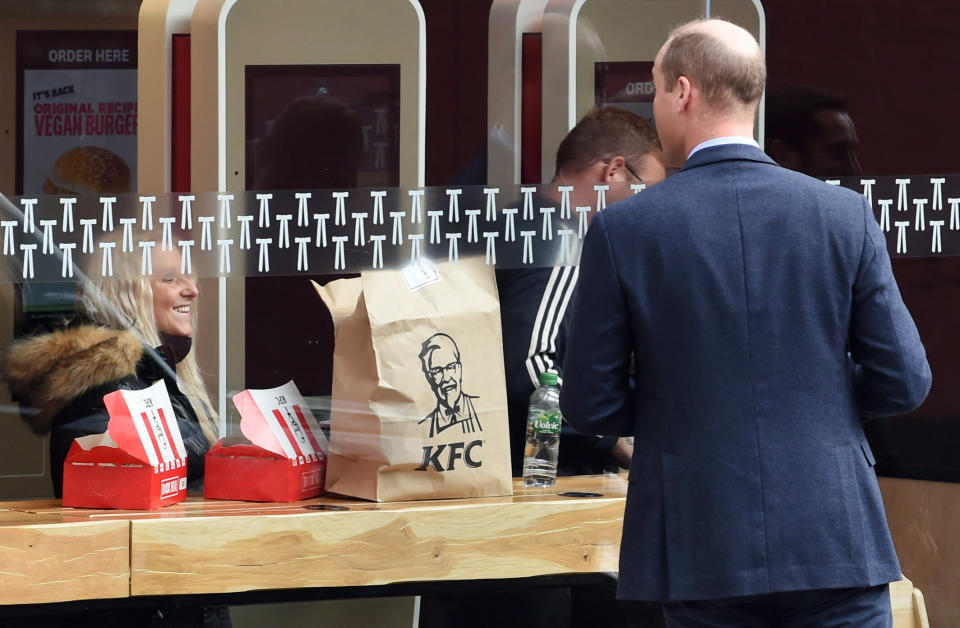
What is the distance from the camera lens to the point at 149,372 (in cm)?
280

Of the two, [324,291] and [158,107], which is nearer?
[324,291]

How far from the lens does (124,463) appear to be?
8.43ft

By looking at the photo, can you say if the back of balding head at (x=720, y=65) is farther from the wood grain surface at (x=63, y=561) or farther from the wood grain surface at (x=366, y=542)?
the wood grain surface at (x=63, y=561)

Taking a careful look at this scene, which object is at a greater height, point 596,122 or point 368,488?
point 596,122

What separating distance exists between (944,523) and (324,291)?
→ 6.08 ft

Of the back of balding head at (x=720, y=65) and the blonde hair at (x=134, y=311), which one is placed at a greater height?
the back of balding head at (x=720, y=65)

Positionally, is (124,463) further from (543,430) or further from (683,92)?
(683,92)

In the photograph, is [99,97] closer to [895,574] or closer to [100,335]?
[100,335]

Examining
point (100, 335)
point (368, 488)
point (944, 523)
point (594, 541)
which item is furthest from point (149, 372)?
point (944, 523)

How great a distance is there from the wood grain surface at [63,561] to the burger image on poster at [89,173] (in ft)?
2.56

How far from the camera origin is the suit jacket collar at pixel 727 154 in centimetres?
192

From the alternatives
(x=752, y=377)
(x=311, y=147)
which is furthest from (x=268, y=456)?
(x=752, y=377)

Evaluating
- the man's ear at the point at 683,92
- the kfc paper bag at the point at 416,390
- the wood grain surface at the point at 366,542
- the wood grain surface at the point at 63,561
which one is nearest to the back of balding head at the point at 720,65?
the man's ear at the point at 683,92

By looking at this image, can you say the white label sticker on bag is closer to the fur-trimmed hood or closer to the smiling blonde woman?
the smiling blonde woman
